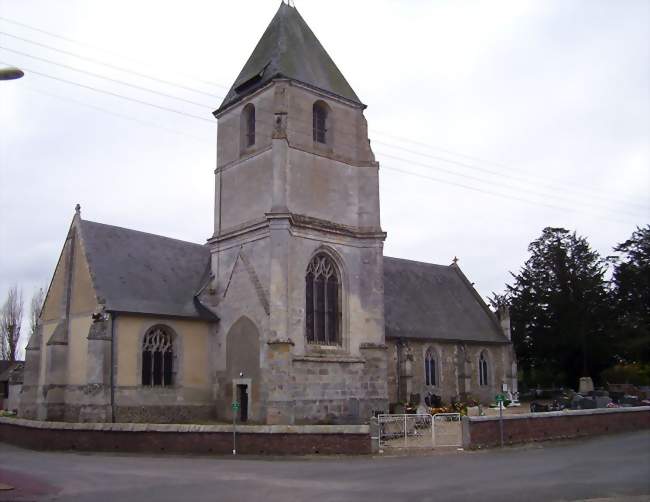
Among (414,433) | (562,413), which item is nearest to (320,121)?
(414,433)

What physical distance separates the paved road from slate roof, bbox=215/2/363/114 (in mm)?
16772

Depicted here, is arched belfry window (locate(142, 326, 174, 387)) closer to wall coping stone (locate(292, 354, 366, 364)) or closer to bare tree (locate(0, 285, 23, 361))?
wall coping stone (locate(292, 354, 366, 364))

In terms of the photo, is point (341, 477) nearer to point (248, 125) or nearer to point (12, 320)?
point (248, 125)

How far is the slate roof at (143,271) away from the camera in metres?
26.1

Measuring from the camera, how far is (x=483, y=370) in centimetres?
3962

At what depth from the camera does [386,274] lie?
3850cm

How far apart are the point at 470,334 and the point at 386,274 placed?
6.23 m

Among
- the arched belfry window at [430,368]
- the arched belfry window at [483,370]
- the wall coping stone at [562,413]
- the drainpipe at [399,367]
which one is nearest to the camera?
the wall coping stone at [562,413]

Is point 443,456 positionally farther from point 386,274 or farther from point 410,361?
point 386,274

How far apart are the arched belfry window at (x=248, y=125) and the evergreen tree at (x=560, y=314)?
32.9 metres

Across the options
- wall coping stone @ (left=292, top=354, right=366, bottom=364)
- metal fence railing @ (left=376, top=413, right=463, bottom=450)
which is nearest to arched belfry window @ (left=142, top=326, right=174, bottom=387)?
wall coping stone @ (left=292, top=354, right=366, bottom=364)

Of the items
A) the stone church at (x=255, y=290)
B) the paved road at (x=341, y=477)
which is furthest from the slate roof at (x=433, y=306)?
the paved road at (x=341, y=477)

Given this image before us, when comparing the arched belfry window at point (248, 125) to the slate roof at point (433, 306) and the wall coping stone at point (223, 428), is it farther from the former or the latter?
the wall coping stone at point (223, 428)

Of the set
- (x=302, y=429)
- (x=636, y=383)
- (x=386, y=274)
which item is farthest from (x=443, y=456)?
(x=636, y=383)
